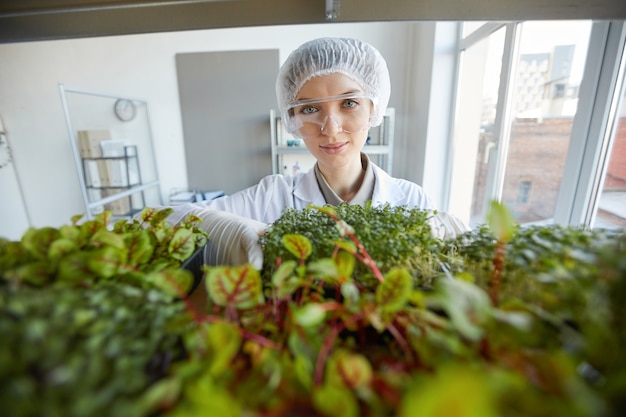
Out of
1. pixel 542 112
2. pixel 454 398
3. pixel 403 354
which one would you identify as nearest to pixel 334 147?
pixel 403 354

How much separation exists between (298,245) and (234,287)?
107 millimetres

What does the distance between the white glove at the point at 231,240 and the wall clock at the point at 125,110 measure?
8.88 feet

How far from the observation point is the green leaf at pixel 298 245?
36 cm

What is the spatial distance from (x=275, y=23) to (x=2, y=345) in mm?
587

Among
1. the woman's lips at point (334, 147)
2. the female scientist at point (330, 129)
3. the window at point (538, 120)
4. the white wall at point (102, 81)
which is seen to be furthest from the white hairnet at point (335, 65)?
the white wall at point (102, 81)

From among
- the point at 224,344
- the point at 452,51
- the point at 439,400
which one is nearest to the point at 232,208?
the point at 224,344

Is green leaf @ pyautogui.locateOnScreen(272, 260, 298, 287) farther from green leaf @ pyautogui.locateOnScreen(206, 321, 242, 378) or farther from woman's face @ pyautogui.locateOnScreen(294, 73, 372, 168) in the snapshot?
woman's face @ pyautogui.locateOnScreen(294, 73, 372, 168)

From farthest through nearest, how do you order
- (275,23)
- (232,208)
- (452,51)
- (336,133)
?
(452,51), (232,208), (336,133), (275,23)

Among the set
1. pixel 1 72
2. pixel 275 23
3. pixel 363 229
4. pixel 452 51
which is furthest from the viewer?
pixel 1 72

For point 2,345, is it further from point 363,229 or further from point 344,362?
point 363,229

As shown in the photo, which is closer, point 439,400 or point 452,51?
point 439,400

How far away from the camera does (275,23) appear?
0.53 meters

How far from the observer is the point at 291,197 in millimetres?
1096

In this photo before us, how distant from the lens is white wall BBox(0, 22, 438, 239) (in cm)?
247
